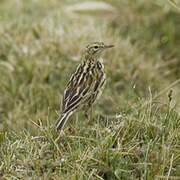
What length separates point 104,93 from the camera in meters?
8.00

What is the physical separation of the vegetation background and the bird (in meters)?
0.17

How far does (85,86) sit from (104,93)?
252 cm

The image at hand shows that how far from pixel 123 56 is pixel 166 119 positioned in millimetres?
4488

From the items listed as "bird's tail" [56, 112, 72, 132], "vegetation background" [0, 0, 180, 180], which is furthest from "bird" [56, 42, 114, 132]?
"vegetation background" [0, 0, 180, 180]

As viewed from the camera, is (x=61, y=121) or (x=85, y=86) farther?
(x=85, y=86)

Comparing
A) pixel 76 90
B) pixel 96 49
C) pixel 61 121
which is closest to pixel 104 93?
pixel 96 49

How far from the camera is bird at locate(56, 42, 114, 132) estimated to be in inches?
207

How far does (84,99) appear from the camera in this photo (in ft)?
17.7

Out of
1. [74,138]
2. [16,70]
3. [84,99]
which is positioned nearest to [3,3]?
[16,70]

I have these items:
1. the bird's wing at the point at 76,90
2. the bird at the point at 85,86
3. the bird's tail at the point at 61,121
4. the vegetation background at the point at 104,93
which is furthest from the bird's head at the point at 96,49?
the bird's tail at the point at 61,121

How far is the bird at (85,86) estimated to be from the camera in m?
5.25

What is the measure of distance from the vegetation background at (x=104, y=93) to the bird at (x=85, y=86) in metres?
0.17

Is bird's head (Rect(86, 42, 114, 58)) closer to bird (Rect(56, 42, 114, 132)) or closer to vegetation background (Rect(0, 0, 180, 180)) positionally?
bird (Rect(56, 42, 114, 132))

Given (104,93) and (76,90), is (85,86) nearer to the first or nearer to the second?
(76,90)
